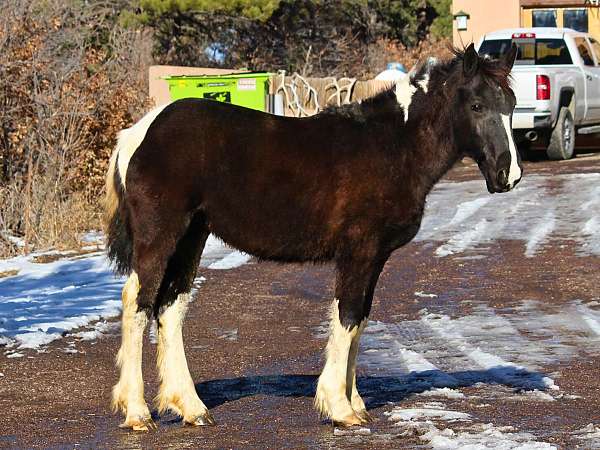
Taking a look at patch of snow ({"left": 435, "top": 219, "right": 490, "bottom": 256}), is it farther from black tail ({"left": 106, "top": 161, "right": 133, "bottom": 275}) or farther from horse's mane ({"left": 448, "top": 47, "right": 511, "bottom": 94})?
black tail ({"left": 106, "top": 161, "right": 133, "bottom": 275})

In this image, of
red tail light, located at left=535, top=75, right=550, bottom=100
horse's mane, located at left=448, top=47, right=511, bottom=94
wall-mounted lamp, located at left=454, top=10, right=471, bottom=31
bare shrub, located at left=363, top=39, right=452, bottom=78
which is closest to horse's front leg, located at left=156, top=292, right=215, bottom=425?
horse's mane, located at left=448, top=47, right=511, bottom=94

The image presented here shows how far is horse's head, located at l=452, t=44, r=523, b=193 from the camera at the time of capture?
25.4 ft

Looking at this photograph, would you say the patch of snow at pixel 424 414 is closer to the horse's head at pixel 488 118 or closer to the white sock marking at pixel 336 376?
the white sock marking at pixel 336 376

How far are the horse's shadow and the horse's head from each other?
1590 millimetres

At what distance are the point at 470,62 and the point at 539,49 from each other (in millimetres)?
→ 16754

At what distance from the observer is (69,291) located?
1278 centimetres

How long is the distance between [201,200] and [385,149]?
118 centimetres

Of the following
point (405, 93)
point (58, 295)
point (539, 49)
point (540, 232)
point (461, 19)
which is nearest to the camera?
point (405, 93)

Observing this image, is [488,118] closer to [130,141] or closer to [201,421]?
[130,141]

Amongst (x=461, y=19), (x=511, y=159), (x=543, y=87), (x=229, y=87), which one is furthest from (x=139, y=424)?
(x=461, y=19)

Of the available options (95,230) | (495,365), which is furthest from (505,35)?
(495,365)

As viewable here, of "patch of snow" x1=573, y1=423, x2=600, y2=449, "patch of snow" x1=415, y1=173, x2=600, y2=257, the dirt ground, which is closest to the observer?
"patch of snow" x1=573, y1=423, x2=600, y2=449

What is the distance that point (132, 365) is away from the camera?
24.6ft

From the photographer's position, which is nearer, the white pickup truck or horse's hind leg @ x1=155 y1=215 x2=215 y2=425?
horse's hind leg @ x1=155 y1=215 x2=215 y2=425
